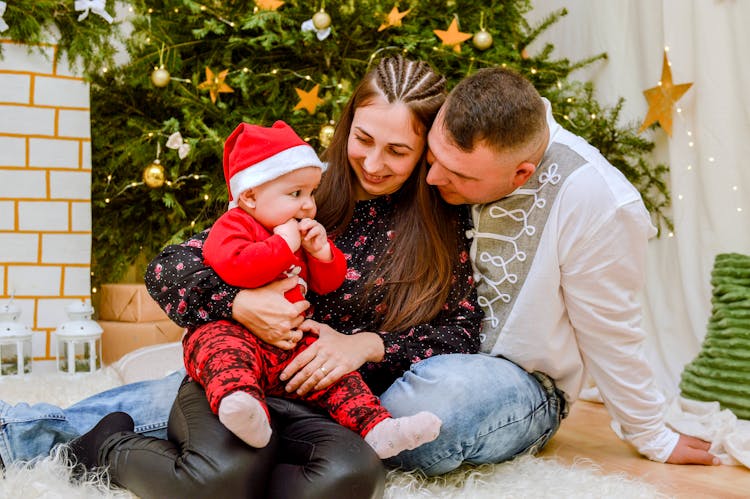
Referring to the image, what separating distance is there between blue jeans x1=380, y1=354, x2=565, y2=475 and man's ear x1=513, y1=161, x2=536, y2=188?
36 cm

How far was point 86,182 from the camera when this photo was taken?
2.66 metres

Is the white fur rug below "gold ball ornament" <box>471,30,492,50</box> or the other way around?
below

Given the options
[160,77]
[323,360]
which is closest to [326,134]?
Answer: [160,77]

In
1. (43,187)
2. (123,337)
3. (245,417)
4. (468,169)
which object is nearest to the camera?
(245,417)

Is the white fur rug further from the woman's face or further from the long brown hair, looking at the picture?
the woman's face

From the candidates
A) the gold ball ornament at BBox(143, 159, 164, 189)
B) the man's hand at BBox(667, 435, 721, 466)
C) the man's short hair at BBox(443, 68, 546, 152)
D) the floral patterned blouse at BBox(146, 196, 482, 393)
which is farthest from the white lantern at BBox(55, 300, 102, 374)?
the man's hand at BBox(667, 435, 721, 466)

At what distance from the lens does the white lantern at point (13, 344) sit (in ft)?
7.79

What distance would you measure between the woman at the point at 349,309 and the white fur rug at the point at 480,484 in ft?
0.26

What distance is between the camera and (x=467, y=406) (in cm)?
139

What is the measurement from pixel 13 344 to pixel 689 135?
2351 mm

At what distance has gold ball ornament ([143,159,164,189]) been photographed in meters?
2.53

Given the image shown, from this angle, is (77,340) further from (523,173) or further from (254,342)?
(523,173)

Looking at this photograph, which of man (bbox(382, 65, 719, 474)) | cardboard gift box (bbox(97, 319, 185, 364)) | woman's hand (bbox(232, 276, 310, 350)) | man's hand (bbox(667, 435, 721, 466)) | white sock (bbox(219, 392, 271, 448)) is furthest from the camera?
cardboard gift box (bbox(97, 319, 185, 364))

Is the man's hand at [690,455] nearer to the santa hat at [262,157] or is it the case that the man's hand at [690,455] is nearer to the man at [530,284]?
the man at [530,284]
